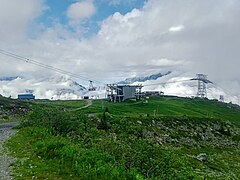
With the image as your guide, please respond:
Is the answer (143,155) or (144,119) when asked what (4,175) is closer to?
(143,155)

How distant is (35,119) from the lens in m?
54.2

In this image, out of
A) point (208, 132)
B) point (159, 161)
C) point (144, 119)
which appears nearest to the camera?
point (159, 161)

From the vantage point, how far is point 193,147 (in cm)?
9769

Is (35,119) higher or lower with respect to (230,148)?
higher

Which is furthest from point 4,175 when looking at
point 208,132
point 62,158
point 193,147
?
point 208,132

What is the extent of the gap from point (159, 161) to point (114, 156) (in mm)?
3107

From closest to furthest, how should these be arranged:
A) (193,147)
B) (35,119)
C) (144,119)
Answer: (35,119) → (193,147) → (144,119)

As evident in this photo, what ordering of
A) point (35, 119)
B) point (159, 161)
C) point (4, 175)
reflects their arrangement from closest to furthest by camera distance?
1. point (4, 175)
2. point (159, 161)
3. point (35, 119)

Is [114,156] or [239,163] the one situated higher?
[114,156]

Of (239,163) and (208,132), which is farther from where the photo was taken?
(208,132)

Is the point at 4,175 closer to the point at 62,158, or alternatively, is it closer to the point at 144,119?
the point at 62,158

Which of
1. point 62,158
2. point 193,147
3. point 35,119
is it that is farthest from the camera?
point 193,147

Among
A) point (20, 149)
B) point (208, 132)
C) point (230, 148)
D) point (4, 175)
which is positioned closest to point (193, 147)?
point (230, 148)

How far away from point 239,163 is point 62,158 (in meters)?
65.6
